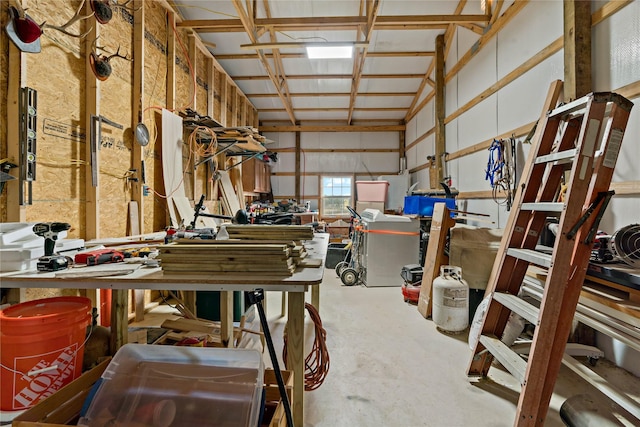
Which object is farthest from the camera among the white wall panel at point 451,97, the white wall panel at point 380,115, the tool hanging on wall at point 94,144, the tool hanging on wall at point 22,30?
the white wall panel at point 380,115

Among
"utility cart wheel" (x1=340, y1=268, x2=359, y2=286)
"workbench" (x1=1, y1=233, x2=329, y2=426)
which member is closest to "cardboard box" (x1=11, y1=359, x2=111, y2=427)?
"workbench" (x1=1, y1=233, x2=329, y2=426)

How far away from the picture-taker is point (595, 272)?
68.8 inches

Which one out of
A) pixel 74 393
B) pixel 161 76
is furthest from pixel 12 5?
pixel 74 393

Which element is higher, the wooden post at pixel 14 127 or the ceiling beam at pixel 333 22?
the ceiling beam at pixel 333 22

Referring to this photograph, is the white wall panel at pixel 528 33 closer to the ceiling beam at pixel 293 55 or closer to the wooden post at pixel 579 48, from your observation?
the wooden post at pixel 579 48

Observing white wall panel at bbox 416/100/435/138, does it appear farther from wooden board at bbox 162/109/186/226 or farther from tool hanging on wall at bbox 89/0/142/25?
tool hanging on wall at bbox 89/0/142/25

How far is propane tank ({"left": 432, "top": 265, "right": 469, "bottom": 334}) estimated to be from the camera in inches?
106

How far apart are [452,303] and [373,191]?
4.89 m

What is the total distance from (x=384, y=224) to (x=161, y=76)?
366 cm

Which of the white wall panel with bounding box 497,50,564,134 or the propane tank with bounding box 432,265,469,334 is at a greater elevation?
the white wall panel with bounding box 497,50,564,134

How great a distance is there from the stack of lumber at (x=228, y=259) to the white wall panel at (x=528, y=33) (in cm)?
357

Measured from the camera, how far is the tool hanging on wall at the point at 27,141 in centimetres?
197

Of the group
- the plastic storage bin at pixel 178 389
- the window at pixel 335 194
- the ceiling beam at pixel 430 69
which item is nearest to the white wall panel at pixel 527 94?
the ceiling beam at pixel 430 69

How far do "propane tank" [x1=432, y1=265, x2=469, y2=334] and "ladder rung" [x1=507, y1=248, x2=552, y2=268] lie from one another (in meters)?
0.95
